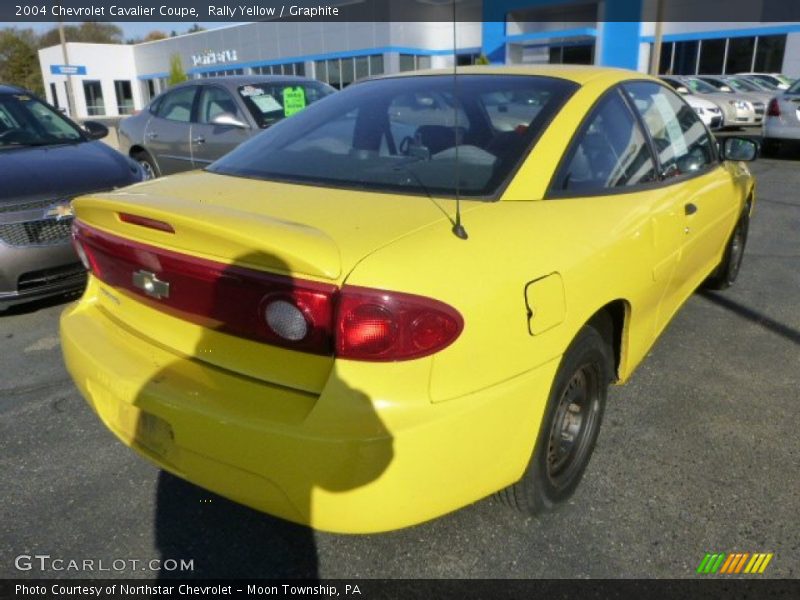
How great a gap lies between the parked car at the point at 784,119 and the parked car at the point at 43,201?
10.5 metres

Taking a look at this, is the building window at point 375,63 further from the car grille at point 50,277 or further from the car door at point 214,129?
the car grille at point 50,277

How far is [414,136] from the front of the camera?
2.63 meters

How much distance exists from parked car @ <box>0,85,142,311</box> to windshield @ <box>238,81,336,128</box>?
6.77 ft

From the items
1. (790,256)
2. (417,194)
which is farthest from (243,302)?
(790,256)

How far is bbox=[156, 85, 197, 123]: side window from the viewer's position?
7676 millimetres

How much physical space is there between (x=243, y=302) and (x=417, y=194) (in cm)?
70

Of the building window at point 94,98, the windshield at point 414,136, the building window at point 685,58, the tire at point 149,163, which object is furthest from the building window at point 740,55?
the building window at point 94,98

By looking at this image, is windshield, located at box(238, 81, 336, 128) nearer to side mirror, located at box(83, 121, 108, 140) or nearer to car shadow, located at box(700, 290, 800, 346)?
side mirror, located at box(83, 121, 108, 140)

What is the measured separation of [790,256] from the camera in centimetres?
568

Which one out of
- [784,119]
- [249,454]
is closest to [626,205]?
[249,454]

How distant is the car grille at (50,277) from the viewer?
406cm

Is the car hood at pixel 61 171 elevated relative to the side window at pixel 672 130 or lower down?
lower down

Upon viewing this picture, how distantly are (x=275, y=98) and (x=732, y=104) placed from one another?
12.8m

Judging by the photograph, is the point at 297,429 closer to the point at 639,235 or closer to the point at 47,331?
Answer: the point at 639,235
